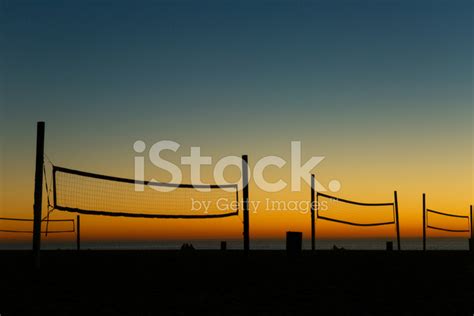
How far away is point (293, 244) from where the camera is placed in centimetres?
1496
